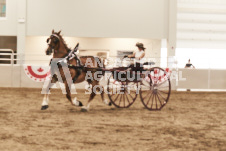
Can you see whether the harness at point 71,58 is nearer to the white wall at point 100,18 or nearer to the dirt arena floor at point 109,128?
the dirt arena floor at point 109,128

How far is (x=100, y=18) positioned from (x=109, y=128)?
14757mm

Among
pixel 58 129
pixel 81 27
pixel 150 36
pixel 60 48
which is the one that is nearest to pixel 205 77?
pixel 150 36

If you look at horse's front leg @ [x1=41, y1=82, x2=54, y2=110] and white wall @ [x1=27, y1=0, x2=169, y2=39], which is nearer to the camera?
horse's front leg @ [x1=41, y1=82, x2=54, y2=110]

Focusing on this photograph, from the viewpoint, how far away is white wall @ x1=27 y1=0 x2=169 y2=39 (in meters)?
21.8

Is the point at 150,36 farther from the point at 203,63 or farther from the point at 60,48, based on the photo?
the point at 60,48

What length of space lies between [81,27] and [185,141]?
52.3ft

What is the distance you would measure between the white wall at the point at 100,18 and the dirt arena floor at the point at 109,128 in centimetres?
1074

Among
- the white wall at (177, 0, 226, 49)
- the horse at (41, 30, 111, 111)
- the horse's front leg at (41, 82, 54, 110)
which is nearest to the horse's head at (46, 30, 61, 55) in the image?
the horse at (41, 30, 111, 111)

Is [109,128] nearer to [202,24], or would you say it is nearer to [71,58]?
[71,58]

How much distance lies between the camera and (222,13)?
2478cm

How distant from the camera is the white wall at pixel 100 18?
21766 mm

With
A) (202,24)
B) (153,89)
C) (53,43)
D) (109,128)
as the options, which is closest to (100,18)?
(202,24)

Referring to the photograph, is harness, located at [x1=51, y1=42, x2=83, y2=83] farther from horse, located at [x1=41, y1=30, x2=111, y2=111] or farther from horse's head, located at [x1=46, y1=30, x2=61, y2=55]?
horse's head, located at [x1=46, y1=30, x2=61, y2=55]

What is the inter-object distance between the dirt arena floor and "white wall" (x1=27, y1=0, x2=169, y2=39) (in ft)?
35.2
